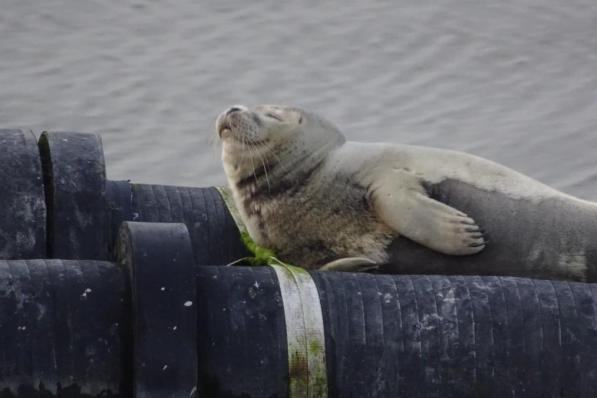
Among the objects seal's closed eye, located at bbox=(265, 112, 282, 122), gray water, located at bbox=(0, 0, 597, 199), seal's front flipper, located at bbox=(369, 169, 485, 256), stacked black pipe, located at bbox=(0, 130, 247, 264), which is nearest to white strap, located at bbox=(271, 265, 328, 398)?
seal's front flipper, located at bbox=(369, 169, 485, 256)

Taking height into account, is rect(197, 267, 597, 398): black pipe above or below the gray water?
above

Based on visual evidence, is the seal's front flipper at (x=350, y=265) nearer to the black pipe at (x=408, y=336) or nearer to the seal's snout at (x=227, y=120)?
the black pipe at (x=408, y=336)

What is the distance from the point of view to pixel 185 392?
3779mm

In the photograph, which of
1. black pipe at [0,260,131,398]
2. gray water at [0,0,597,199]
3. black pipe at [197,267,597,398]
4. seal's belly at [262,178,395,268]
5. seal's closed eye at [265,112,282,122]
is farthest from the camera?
gray water at [0,0,597,199]

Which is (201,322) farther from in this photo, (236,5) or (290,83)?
(236,5)

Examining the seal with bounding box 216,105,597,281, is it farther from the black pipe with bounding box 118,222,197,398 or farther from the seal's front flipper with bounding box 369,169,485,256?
the black pipe with bounding box 118,222,197,398

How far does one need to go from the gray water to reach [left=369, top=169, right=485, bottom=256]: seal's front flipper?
10.2ft

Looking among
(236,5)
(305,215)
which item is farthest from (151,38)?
(305,215)

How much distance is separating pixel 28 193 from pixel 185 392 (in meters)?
1.02

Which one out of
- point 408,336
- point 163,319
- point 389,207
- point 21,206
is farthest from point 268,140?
point 163,319

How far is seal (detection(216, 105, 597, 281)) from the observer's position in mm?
4566

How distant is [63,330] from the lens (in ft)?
12.3

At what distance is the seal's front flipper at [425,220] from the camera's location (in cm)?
453

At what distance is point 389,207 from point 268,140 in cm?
56
